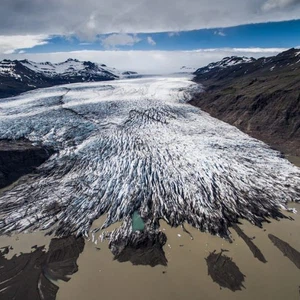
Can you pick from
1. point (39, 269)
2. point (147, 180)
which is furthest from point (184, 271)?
point (147, 180)

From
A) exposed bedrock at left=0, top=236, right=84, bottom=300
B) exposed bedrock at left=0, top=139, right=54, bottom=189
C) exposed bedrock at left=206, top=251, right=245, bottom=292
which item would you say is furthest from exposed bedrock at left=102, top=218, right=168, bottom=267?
exposed bedrock at left=0, top=139, right=54, bottom=189

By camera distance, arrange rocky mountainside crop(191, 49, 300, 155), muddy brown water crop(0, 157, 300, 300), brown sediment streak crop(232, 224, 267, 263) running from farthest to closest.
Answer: rocky mountainside crop(191, 49, 300, 155) → brown sediment streak crop(232, 224, 267, 263) → muddy brown water crop(0, 157, 300, 300)

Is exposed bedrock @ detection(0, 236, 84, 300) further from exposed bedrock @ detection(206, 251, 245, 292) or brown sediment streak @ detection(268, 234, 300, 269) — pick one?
brown sediment streak @ detection(268, 234, 300, 269)

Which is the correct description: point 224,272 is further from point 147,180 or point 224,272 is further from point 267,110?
point 267,110

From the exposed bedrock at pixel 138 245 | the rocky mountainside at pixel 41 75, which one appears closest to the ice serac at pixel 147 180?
the exposed bedrock at pixel 138 245

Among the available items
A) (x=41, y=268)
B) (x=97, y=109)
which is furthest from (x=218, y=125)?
(x=41, y=268)

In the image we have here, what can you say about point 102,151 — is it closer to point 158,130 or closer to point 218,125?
point 158,130
